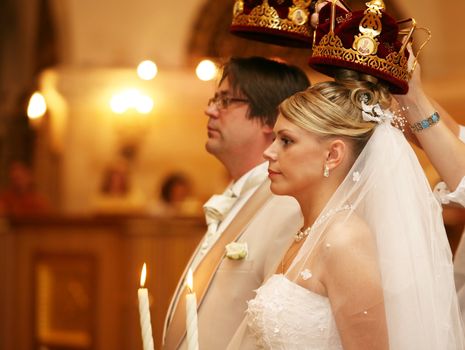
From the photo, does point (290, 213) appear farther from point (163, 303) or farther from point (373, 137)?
point (163, 303)

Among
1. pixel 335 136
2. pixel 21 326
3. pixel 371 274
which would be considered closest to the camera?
pixel 371 274

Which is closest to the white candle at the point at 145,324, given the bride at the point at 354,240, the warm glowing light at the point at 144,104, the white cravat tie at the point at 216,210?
the bride at the point at 354,240

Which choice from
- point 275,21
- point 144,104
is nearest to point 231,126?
point 275,21

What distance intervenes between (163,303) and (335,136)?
4465 mm

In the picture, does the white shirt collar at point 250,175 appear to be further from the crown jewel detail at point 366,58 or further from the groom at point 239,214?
the crown jewel detail at point 366,58

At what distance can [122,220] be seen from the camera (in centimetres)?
723

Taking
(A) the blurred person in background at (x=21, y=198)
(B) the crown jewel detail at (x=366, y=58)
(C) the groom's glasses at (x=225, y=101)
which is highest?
(A) the blurred person in background at (x=21, y=198)

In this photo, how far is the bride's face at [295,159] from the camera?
2.66 m

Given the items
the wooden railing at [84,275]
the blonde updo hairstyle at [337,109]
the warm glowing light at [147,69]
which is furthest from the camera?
the warm glowing light at [147,69]

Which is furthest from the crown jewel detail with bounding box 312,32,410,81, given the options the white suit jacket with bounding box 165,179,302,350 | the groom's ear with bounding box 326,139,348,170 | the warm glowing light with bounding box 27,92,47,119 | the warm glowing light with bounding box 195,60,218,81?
the warm glowing light with bounding box 27,92,47,119

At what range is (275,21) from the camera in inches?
129

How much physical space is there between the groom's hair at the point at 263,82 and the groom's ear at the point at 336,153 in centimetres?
90

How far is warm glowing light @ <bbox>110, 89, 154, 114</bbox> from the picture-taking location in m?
12.0

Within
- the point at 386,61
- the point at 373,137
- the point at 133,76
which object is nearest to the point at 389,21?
the point at 386,61
